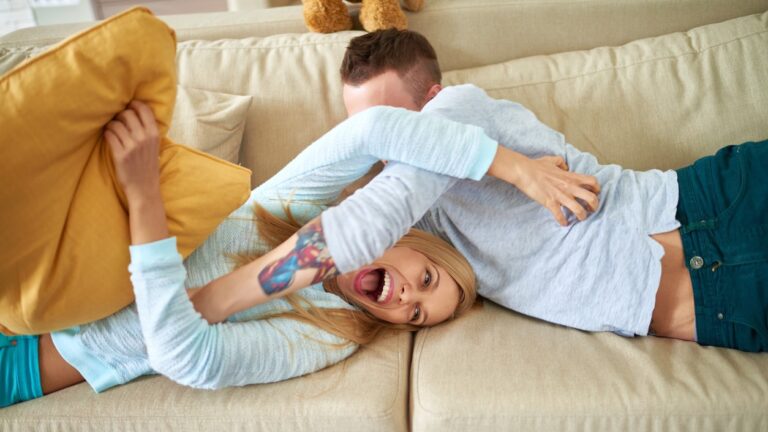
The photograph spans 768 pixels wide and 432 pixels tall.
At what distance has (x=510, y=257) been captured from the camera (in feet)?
4.01

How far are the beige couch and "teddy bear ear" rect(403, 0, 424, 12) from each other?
0.08 feet

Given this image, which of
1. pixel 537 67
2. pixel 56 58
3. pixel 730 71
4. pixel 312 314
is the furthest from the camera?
pixel 537 67

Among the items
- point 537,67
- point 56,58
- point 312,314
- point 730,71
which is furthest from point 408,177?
point 730,71

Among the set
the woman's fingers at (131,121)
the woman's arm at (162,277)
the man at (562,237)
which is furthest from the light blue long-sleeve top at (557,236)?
the woman's fingers at (131,121)

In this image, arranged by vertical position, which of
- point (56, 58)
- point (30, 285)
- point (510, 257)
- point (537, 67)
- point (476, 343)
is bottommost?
point (476, 343)

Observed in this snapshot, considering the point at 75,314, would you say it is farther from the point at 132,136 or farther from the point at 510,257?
the point at 510,257

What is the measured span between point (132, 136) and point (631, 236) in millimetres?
1014

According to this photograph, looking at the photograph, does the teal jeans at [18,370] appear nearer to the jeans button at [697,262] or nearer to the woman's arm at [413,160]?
the woman's arm at [413,160]

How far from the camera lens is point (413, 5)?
5.40 feet

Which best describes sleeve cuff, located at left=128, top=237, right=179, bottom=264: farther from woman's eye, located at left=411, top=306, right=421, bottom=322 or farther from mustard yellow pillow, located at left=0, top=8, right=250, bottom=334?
woman's eye, located at left=411, top=306, right=421, bottom=322

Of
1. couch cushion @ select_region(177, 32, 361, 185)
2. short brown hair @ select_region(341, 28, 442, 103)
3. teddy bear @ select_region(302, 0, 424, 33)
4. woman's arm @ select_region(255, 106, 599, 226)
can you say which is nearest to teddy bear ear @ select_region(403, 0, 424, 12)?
teddy bear @ select_region(302, 0, 424, 33)

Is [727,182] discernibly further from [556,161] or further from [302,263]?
[302,263]

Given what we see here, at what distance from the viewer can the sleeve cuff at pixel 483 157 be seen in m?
1.00

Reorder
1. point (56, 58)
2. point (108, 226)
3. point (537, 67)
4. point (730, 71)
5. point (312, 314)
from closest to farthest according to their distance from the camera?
point (56, 58) < point (108, 226) < point (312, 314) < point (730, 71) < point (537, 67)
